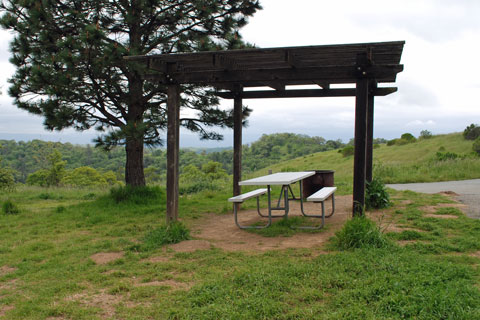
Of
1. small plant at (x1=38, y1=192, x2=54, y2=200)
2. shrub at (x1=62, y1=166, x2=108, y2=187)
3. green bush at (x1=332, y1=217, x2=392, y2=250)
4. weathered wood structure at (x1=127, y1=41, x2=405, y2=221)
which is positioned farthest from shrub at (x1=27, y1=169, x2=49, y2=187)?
green bush at (x1=332, y1=217, x2=392, y2=250)

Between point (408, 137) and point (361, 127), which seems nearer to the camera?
point (361, 127)

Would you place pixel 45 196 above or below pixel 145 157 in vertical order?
below

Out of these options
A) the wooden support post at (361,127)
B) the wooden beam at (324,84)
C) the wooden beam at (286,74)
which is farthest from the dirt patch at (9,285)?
the wooden beam at (324,84)

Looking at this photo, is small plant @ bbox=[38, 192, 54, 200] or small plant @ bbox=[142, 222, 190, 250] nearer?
small plant @ bbox=[142, 222, 190, 250]

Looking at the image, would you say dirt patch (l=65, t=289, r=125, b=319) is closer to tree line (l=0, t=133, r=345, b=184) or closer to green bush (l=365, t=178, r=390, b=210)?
green bush (l=365, t=178, r=390, b=210)

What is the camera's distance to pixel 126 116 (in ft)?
29.9

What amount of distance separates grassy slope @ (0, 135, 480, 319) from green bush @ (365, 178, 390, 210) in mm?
1398

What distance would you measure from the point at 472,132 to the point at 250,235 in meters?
28.8

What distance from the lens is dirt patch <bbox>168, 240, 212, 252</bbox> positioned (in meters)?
5.21

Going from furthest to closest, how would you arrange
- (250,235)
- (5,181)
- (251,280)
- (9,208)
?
(5,181) → (9,208) → (250,235) → (251,280)

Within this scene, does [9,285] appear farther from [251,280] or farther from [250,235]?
[250,235]

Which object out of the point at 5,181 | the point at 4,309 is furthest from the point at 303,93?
the point at 5,181

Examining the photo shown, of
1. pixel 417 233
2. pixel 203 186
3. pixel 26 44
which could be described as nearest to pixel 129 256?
pixel 417 233

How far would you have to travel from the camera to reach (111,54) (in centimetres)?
760
